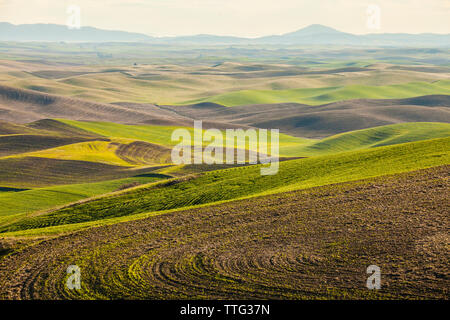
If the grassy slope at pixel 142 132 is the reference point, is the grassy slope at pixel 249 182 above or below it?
above

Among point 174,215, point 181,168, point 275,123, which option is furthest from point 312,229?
point 275,123

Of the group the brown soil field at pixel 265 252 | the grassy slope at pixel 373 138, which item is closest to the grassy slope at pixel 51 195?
the brown soil field at pixel 265 252

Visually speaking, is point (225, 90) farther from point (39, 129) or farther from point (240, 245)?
point (240, 245)

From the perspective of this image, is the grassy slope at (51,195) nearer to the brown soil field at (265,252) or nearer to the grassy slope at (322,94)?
the brown soil field at (265,252)

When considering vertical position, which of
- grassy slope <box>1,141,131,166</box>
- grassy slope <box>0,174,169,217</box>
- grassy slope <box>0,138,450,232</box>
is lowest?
grassy slope <box>0,174,169,217</box>

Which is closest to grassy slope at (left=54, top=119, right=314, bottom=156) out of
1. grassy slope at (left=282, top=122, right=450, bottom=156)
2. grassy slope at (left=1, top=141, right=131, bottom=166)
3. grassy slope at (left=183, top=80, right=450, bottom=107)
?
grassy slope at (left=282, top=122, right=450, bottom=156)

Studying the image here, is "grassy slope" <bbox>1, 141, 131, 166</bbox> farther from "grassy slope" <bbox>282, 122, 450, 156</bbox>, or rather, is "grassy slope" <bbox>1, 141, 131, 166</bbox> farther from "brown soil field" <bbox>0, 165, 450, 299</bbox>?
"brown soil field" <bbox>0, 165, 450, 299</bbox>

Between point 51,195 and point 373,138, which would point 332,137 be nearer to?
point 373,138
